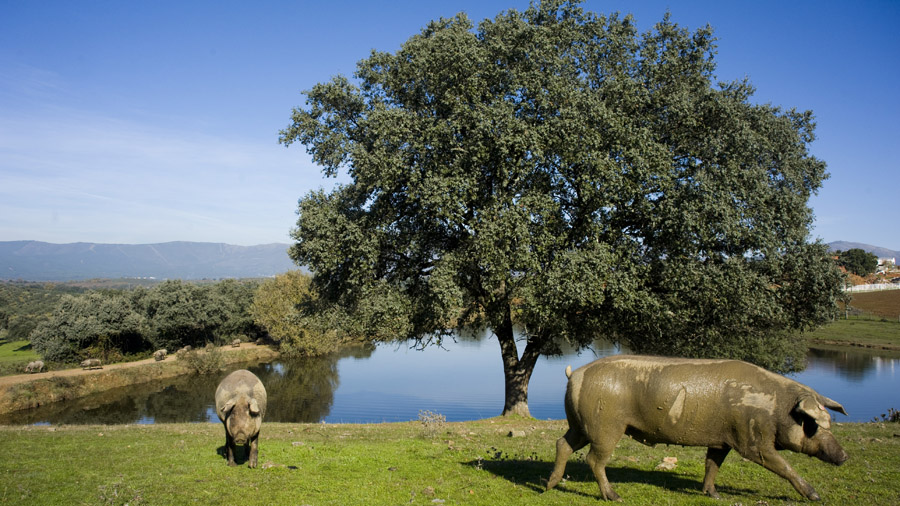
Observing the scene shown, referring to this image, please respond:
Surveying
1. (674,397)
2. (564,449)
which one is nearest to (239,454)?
(564,449)

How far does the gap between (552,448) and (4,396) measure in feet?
120

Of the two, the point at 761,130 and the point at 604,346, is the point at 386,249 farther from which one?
the point at 604,346

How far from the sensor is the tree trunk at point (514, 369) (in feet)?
67.3

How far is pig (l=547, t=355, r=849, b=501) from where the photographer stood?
7617 mm

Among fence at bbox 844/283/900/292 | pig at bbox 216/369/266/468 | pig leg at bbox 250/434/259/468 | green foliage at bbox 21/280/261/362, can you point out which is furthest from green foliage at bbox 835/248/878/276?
pig leg at bbox 250/434/259/468

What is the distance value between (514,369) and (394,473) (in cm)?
1107

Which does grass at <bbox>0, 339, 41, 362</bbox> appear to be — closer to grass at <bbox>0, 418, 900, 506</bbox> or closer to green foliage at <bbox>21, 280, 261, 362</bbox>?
green foliage at <bbox>21, 280, 261, 362</bbox>

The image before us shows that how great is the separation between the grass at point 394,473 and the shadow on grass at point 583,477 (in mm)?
22

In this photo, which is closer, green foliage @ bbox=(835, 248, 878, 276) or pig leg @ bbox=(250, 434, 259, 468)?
pig leg @ bbox=(250, 434, 259, 468)

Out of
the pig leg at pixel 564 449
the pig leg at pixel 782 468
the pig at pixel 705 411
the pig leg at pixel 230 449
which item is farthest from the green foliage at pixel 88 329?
the pig leg at pixel 782 468

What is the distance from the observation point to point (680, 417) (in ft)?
25.9

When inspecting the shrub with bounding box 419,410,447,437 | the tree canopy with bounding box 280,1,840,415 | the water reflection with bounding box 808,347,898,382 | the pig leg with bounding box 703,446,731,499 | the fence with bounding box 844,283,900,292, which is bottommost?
the water reflection with bounding box 808,347,898,382

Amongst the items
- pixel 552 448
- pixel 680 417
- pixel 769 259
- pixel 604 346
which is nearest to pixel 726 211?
pixel 769 259

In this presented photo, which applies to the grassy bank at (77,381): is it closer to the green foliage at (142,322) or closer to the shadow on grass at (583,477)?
the green foliage at (142,322)
